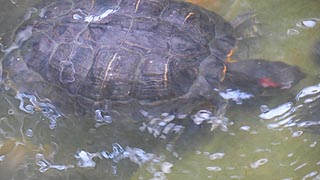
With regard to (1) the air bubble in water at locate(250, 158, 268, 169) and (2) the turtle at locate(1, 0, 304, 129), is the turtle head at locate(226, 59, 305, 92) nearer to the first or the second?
(2) the turtle at locate(1, 0, 304, 129)

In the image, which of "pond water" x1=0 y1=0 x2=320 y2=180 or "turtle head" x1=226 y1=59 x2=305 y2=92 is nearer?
"pond water" x1=0 y1=0 x2=320 y2=180

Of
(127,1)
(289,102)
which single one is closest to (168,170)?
(289,102)

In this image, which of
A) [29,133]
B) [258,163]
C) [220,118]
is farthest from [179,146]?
[29,133]

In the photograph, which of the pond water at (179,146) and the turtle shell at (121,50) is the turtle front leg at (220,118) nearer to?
the pond water at (179,146)

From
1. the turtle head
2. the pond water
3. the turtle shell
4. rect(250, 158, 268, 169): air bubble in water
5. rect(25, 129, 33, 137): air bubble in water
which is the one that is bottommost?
rect(250, 158, 268, 169): air bubble in water

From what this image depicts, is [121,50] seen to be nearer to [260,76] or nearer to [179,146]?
[179,146]

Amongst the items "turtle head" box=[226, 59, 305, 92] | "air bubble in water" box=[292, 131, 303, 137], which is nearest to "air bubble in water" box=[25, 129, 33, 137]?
"turtle head" box=[226, 59, 305, 92]
